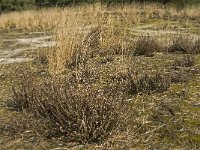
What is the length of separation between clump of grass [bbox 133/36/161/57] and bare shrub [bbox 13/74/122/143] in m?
4.43

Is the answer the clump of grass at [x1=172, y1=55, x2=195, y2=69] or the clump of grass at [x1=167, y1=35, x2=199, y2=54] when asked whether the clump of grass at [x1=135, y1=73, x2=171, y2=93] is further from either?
the clump of grass at [x1=167, y1=35, x2=199, y2=54]

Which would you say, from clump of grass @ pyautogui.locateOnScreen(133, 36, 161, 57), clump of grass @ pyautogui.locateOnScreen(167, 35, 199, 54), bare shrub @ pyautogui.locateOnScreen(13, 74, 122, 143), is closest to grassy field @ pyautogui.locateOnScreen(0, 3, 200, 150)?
bare shrub @ pyautogui.locateOnScreen(13, 74, 122, 143)

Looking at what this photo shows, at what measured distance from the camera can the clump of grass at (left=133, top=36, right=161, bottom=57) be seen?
9320mm

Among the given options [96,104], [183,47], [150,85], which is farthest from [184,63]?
[96,104]

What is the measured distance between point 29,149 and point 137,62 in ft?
13.8

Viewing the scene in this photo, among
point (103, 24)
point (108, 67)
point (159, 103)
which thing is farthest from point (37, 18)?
point (159, 103)

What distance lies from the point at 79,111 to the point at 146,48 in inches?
199

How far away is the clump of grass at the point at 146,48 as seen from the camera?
9.32 m

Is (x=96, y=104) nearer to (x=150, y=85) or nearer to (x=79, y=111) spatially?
(x=79, y=111)

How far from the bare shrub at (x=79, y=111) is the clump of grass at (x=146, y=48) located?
443 centimetres

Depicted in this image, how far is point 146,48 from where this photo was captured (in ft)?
30.8

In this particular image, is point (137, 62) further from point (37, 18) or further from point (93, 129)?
point (37, 18)

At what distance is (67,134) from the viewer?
4559mm

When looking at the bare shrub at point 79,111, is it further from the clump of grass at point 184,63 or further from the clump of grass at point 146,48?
the clump of grass at point 146,48
